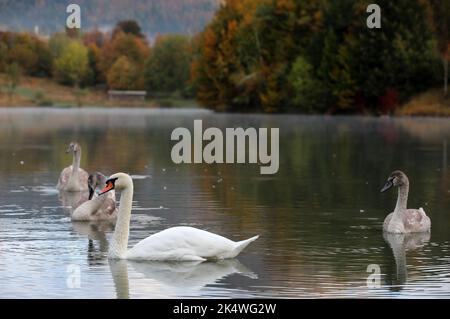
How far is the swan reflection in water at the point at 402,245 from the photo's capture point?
14.7 metres

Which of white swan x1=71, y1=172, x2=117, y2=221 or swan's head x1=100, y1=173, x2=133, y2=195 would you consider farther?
white swan x1=71, y1=172, x2=117, y2=221

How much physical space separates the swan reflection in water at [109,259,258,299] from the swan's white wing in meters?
0.09

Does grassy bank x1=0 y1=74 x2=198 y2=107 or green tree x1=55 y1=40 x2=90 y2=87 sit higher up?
green tree x1=55 y1=40 x2=90 y2=87

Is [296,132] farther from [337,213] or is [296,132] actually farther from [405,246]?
[405,246]

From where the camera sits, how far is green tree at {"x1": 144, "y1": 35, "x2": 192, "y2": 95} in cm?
17488

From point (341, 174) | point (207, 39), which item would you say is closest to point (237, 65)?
point (207, 39)

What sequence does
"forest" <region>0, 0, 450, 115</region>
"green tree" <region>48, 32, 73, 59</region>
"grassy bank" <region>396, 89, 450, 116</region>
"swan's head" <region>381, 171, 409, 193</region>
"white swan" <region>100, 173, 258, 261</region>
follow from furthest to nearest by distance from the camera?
"green tree" <region>48, 32, 73, 59</region> → "forest" <region>0, 0, 450, 115</region> → "grassy bank" <region>396, 89, 450, 116</region> → "swan's head" <region>381, 171, 409, 193</region> → "white swan" <region>100, 173, 258, 261</region>

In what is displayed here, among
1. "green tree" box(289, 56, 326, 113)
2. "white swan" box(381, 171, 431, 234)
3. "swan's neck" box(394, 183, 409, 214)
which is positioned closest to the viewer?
"white swan" box(381, 171, 431, 234)

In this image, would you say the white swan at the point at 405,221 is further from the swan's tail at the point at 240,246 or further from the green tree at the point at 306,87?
the green tree at the point at 306,87

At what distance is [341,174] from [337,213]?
29.5 feet

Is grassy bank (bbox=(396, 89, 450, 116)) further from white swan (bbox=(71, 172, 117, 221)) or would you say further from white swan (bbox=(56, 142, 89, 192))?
white swan (bbox=(71, 172, 117, 221))

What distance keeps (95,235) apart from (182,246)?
131 inches

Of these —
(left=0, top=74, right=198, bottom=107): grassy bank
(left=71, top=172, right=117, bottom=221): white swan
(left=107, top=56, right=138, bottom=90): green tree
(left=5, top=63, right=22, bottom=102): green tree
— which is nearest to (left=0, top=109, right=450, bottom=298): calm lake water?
(left=71, top=172, right=117, bottom=221): white swan

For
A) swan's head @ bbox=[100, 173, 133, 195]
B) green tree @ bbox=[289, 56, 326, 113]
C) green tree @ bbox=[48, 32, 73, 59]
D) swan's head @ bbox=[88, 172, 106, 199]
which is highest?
green tree @ bbox=[48, 32, 73, 59]
